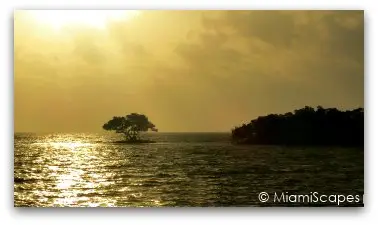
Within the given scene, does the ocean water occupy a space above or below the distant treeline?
below

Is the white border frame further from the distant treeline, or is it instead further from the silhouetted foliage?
the silhouetted foliage

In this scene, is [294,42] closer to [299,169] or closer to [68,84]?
[299,169]

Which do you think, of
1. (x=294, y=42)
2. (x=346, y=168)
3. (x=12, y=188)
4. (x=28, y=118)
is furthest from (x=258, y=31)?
(x=12, y=188)

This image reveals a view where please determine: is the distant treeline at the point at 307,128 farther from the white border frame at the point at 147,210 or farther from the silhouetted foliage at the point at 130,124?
the silhouetted foliage at the point at 130,124

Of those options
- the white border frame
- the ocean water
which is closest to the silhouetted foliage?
the ocean water

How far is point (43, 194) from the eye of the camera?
10.2 feet

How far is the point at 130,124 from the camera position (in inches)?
122

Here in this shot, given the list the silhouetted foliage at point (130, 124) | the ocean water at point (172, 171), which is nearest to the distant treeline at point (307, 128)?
the ocean water at point (172, 171)

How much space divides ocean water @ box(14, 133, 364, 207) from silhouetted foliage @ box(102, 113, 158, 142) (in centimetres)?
5

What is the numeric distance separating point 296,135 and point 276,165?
18cm

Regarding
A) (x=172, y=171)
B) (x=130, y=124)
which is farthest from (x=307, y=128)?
(x=130, y=124)

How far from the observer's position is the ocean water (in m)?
3.08

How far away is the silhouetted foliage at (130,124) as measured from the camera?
3096 millimetres

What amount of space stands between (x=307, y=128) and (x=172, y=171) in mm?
693
